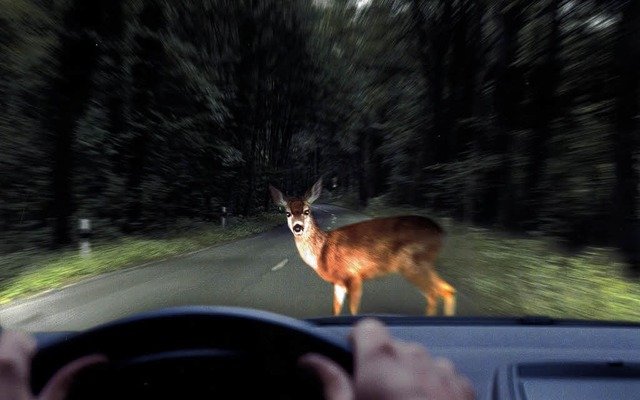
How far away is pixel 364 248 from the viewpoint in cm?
529

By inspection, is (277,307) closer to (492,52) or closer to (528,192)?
(528,192)

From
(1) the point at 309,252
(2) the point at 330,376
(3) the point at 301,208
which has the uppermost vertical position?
(3) the point at 301,208

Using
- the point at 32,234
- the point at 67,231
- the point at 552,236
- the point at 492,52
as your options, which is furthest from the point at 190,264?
the point at 492,52

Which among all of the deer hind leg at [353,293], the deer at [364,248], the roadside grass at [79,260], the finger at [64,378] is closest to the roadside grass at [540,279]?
→ the deer at [364,248]

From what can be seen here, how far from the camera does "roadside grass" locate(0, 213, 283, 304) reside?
9.61 meters

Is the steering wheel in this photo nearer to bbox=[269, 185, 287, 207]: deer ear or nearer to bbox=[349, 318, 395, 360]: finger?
bbox=[349, 318, 395, 360]: finger

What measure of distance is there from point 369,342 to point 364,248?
3.76 meters

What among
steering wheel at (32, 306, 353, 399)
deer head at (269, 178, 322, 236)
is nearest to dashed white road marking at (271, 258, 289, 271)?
deer head at (269, 178, 322, 236)

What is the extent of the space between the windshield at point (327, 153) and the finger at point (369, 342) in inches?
144

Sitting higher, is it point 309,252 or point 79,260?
point 309,252

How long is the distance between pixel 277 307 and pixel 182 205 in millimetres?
17827

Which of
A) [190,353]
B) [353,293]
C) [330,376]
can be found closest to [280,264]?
[353,293]

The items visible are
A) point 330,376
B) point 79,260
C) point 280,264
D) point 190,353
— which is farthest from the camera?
point 79,260

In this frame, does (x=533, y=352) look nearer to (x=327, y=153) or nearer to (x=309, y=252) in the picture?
(x=309, y=252)
